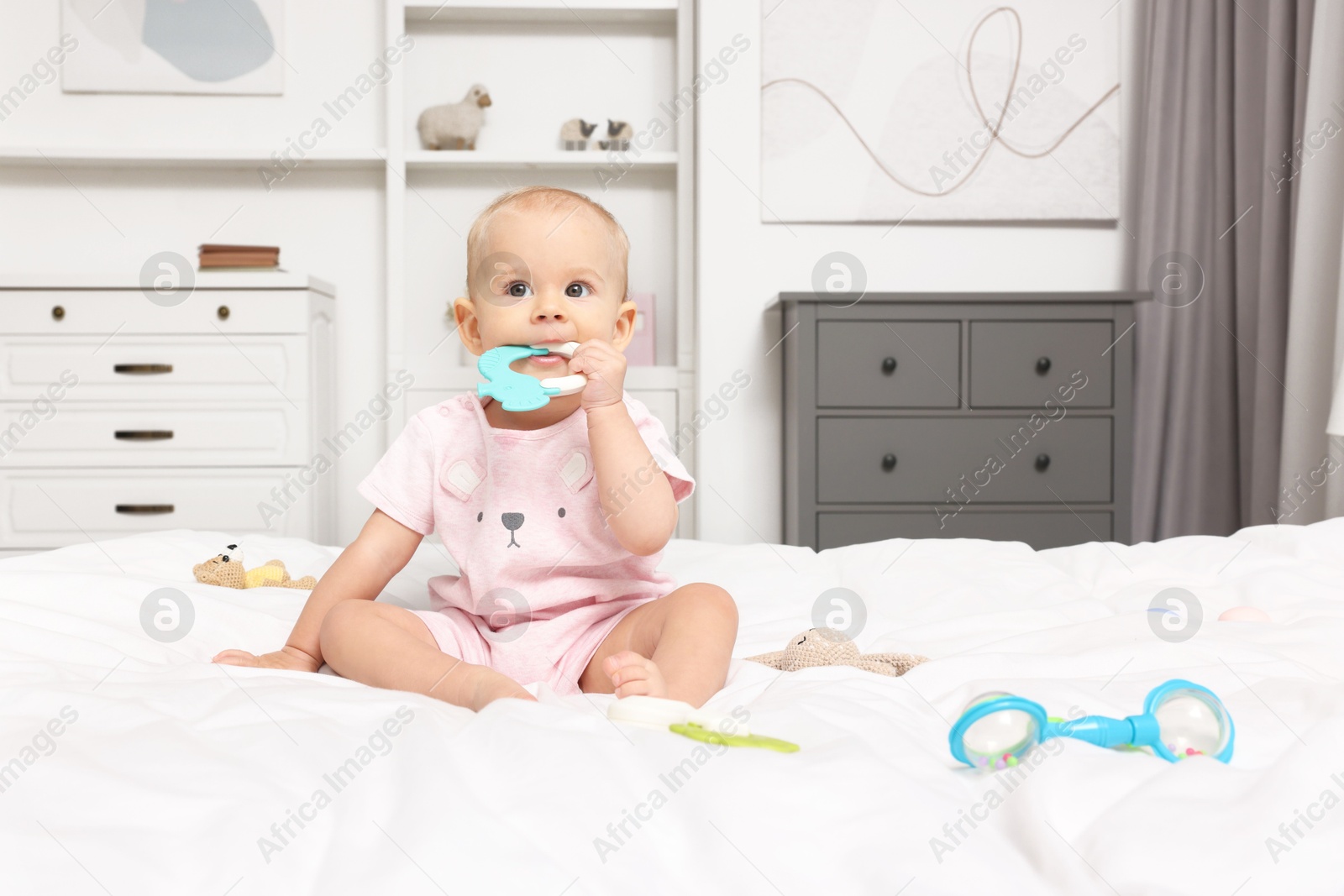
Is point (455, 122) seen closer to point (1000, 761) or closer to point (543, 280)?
point (543, 280)

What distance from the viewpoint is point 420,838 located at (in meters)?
0.41

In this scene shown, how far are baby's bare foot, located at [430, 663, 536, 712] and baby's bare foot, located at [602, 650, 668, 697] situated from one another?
2.3 inches

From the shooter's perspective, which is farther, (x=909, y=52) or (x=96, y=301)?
(x=909, y=52)

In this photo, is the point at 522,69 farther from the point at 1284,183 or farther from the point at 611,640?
the point at 611,640

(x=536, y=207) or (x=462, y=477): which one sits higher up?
(x=536, y=207)

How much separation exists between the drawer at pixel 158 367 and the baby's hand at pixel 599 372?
1.65 m

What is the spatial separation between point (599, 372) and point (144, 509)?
1862 millimetres

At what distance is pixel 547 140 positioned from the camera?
2.71 metres

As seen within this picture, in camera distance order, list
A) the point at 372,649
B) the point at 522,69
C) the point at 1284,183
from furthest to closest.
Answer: the point at 522,69, the point at 1284,183, the point at 372,649

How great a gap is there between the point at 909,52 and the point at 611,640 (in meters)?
2.12

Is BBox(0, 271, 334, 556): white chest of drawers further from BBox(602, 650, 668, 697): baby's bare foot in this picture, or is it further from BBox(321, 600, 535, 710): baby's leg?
BBox(602, 650, 668, 697): baby's bare foot

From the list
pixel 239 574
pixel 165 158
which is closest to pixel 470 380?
pixel 165 158

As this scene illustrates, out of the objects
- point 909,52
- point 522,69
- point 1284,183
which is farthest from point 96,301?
point 1284,183

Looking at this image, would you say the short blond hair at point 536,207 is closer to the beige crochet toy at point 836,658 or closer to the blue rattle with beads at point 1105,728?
the beige crochet toy at point 836,658
